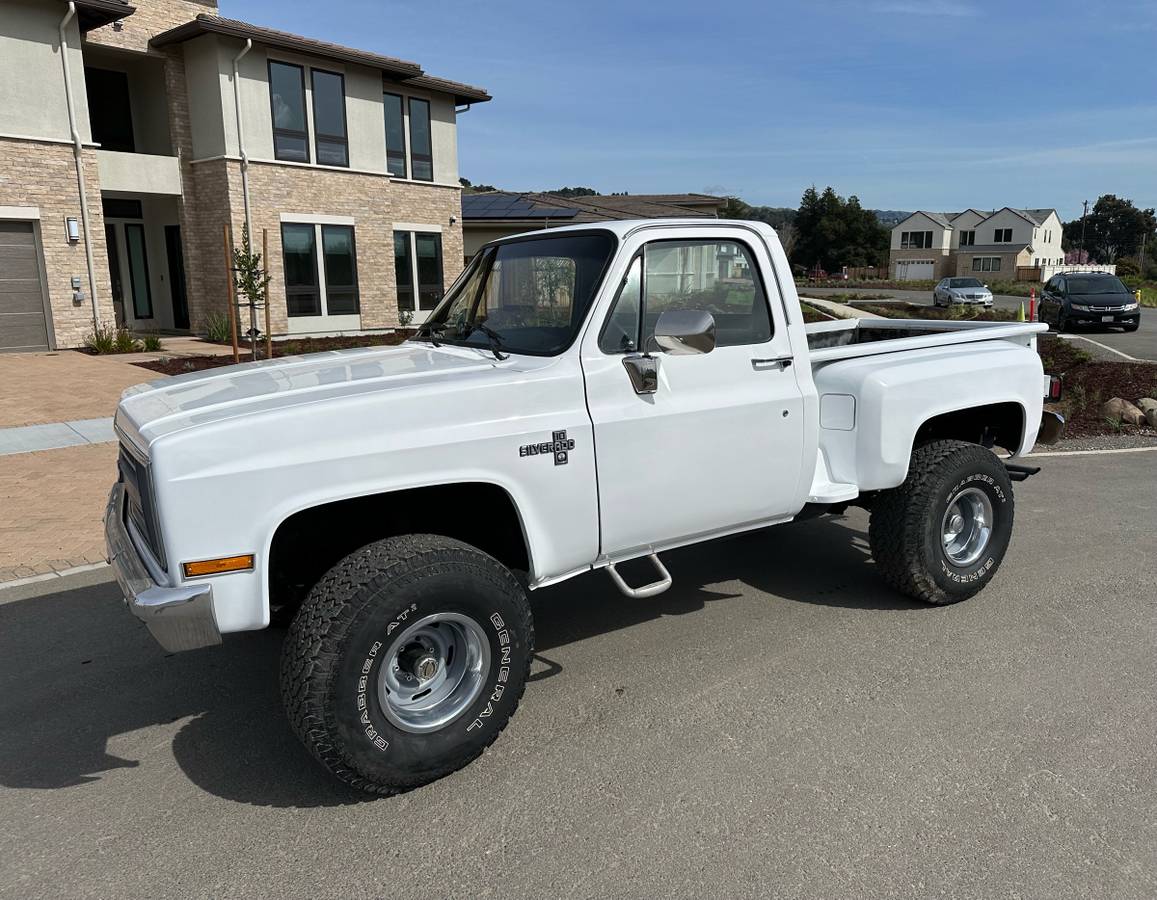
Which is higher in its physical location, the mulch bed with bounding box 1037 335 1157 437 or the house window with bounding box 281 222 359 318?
the house window with bounding box 281 222 359 318

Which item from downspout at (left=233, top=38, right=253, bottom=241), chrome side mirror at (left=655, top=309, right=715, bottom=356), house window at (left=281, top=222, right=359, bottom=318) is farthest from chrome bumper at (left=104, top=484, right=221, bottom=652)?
house window at (left=281, top=222, right=359, bottom=318)

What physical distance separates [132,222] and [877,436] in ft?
70.5

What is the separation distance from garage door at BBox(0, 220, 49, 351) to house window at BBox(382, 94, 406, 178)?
8932 millimetres

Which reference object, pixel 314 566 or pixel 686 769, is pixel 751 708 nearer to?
pixel 686 769

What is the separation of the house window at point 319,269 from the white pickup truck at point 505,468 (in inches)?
691

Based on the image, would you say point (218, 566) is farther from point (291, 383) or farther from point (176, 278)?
point (176, 278)

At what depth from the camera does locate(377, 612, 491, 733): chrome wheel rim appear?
3.35m

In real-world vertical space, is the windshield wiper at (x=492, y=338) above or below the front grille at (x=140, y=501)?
above

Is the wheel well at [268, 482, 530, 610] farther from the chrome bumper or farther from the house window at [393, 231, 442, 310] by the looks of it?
the house window at [393, 231, 442, 310]

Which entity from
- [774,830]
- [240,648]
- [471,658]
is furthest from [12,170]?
[774,830]

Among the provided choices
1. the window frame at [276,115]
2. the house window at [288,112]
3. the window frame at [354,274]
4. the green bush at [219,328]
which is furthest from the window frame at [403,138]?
the green bush at [219,328]

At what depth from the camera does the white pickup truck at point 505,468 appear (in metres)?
3.05

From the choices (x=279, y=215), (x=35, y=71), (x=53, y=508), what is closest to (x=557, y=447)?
(x=53, y=508)

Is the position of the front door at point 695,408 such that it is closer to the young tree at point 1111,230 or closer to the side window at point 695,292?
the side window at point 695,292
